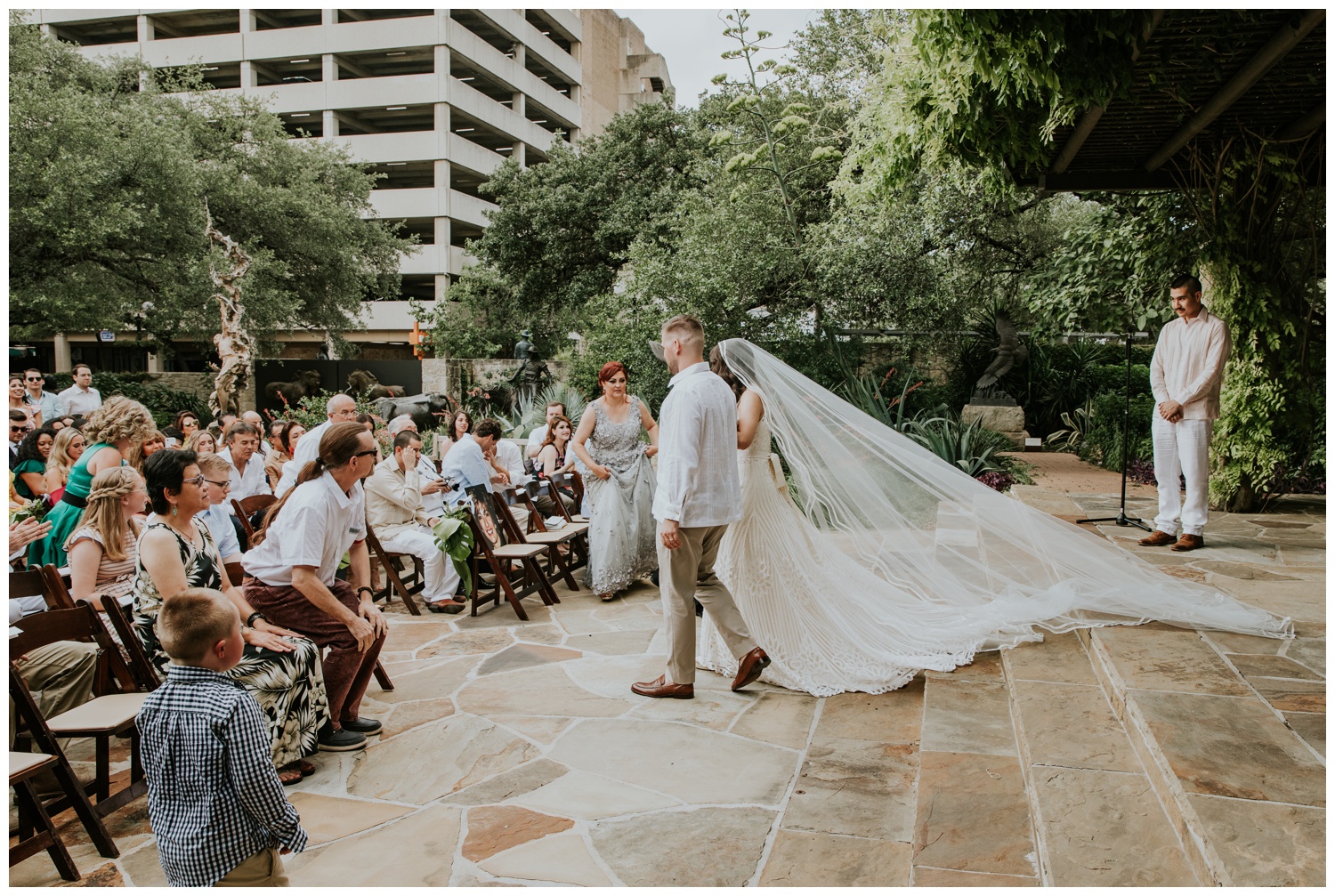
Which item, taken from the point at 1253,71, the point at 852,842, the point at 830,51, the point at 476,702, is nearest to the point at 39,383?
the point at 476,702

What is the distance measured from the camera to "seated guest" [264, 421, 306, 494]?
838 centimetres

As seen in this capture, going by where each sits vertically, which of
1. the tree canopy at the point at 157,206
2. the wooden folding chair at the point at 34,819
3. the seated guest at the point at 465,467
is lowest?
the wooden folding chair at the point at 34,819

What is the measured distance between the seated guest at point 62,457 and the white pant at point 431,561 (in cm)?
232

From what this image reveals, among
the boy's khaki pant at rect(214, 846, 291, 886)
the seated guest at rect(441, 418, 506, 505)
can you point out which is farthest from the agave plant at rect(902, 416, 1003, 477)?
the boy's khaki pant at rect(214, 846, 291, 886)

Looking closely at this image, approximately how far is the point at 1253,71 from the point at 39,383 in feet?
43.6

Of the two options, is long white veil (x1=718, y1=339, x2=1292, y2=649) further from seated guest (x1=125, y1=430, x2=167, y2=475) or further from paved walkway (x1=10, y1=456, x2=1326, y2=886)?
seated guest (x1=125, y1=430, x2=167, y2=475)

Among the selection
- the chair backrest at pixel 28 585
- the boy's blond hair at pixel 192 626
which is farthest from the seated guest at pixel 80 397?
the boy's blond hair at pixel 192 626

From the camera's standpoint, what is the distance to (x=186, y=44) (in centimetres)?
3744

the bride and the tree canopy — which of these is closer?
the bride

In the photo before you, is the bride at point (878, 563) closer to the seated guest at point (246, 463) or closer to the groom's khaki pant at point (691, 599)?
the groom's khaki pant at point (691, 599)

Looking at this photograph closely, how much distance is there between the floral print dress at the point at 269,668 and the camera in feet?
12.6

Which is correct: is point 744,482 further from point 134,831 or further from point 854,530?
point 134,831

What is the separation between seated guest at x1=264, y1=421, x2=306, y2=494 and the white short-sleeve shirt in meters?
4.16

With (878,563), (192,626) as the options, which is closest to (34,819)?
(192,626)
